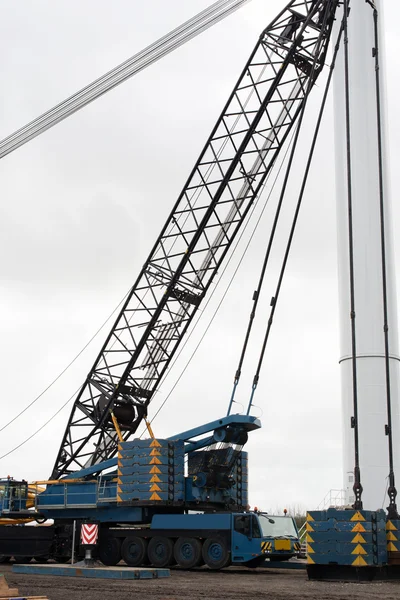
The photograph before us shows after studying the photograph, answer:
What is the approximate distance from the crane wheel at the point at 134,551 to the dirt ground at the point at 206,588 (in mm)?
3694

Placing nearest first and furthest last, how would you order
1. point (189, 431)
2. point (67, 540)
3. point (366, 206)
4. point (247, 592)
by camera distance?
point (247, 592)
point (189, 431)
point (67, 540)
point (366, 206)

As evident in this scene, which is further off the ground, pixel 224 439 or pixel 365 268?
pixel 365 268

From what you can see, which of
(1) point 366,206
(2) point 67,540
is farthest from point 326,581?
(1) point 366,206

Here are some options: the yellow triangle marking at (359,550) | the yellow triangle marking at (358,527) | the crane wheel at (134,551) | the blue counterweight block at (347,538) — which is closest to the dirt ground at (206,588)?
the blue counterweight block at (347,538)

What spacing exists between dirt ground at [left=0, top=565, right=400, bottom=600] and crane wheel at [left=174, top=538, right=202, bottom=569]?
6.13 feet

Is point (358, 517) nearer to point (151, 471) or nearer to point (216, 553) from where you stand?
point (216, 553)

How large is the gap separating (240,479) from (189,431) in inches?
130

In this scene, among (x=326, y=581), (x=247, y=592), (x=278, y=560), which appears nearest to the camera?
(x=247, y=592)

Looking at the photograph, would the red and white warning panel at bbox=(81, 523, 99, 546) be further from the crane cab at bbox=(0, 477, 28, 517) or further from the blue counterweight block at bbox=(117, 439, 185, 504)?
the crane cab at bbox=(0, 477, 28, 517)

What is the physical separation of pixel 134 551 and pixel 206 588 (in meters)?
8.87

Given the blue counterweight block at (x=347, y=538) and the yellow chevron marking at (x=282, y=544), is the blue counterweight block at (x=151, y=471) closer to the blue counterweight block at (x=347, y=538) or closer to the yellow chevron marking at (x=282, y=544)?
the yellow chevron marking at (x=282, y=544)

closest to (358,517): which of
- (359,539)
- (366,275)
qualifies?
(359,539)

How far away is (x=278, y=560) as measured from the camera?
25609 mm

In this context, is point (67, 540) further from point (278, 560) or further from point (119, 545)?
point (278, 560)
